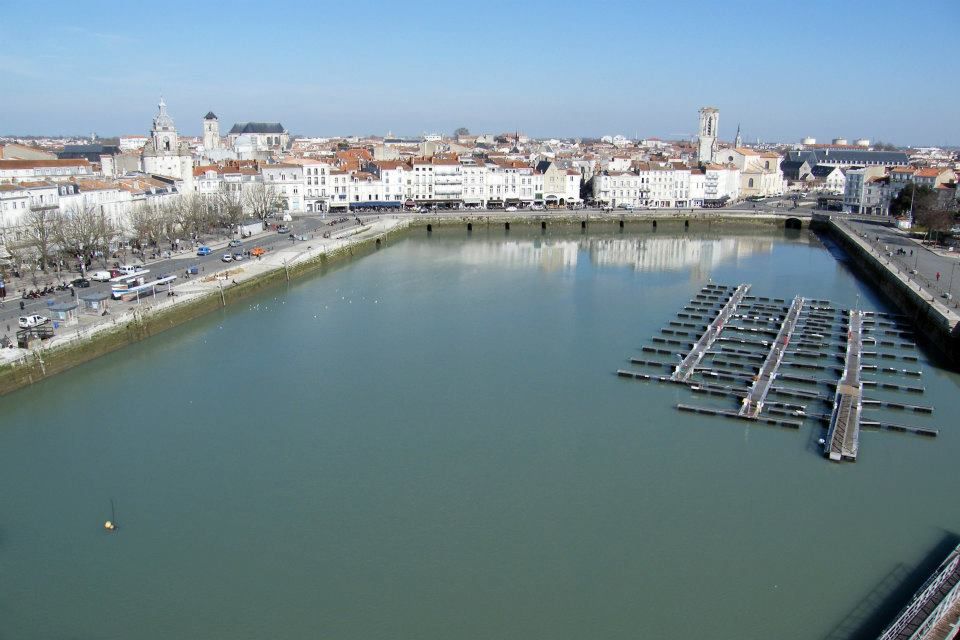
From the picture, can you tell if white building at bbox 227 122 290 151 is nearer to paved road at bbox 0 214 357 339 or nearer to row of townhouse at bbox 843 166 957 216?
paved road at bbox 0 214 357 339

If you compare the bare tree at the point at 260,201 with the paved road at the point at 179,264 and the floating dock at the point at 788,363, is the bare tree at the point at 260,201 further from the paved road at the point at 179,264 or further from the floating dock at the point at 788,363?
the floating dock at the point at 788,363

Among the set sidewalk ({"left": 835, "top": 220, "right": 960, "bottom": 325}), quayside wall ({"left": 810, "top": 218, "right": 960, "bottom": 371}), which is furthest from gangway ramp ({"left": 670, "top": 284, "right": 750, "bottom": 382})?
sidewalk ({"left": 835, "top": 220, "right": 960, "bottom": 325})

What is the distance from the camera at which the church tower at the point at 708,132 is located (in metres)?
47.5

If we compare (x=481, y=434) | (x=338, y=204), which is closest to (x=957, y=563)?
(x=481, y=434)

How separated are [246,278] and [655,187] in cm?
2405

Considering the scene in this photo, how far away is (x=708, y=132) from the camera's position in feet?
160

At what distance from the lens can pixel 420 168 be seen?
1323 inches

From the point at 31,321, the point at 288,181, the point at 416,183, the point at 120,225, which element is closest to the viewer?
the point at 31,321

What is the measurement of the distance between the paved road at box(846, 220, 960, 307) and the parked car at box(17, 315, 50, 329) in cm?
1654

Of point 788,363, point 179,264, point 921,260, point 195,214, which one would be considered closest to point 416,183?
point 195,214

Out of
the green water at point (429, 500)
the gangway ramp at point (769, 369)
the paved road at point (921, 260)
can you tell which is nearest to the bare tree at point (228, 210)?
the green water at point (429, 500)

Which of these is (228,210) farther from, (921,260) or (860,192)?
(860,192)

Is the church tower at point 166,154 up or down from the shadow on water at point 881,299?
up

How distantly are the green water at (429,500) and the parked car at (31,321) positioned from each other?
1132mm
